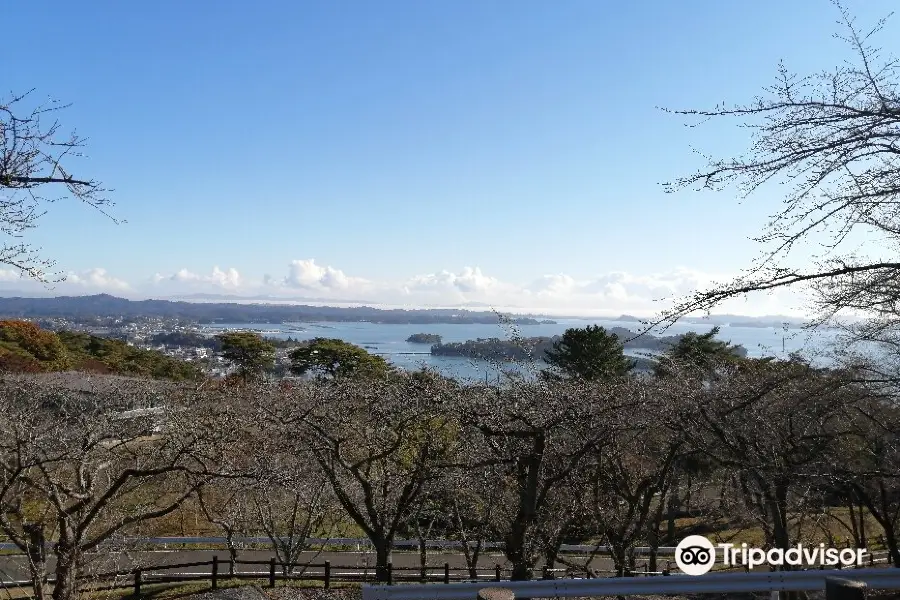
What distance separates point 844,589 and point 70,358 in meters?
43.2

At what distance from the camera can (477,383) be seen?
852cm

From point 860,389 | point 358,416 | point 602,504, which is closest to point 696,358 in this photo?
point 602,504

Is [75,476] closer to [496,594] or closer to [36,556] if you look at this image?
[36,556]

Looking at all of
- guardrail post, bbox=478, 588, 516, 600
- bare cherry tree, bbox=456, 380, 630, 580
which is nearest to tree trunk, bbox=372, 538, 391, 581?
bare cherry tree, bbox=456, 380, 630, 580

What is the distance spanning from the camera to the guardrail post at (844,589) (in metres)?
2.99

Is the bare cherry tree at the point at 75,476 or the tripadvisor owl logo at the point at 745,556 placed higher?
the bare cherry tree at the point at 75,476

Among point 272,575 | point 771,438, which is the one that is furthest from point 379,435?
point 771,438

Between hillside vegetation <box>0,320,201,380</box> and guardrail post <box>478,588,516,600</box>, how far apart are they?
32.3 m

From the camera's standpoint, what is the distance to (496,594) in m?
3.28

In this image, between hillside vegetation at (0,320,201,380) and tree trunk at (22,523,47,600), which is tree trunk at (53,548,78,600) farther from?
hillside vegetation at (0,320,201,380)

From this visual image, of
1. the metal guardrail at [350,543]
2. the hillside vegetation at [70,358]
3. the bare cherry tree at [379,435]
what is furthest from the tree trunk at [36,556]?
the hillside vegetation at [70,358]

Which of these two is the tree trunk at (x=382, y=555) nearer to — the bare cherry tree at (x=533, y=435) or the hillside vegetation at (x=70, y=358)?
the bare cherry tree at (x=533, y=435)

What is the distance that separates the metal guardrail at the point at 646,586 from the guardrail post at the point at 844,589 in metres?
0.84

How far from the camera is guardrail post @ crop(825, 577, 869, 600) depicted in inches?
118
